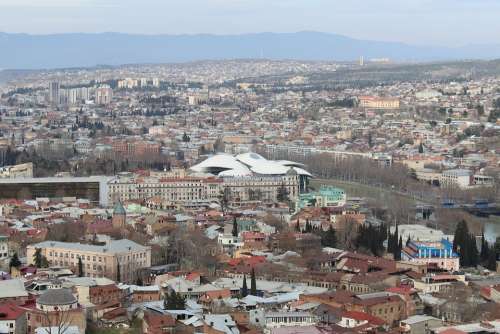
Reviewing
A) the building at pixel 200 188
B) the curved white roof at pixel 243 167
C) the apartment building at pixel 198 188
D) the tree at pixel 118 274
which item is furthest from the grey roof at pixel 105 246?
the curved white roof at pixel 243 167

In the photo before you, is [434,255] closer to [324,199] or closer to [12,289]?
[12,289]

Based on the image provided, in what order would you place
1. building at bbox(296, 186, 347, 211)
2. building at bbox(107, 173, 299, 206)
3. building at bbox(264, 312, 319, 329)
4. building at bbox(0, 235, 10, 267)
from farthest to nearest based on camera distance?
building at bbox(107, 173, 299, 206)
building at bbox(296, 186, 347, 211)
building at bbox(0, 235, 10, 267)
building at bbox(264, 312, 319, 329)

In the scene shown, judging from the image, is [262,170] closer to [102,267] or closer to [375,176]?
[375,176]

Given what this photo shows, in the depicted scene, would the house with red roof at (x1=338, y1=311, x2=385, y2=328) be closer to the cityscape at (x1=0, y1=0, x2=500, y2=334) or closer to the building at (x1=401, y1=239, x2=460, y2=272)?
the cityscape at (x1=0, y1=0, x2=500, y2=334)

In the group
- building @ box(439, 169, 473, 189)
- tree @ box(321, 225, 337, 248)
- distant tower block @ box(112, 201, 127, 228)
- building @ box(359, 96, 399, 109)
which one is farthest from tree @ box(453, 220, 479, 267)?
building @ box(359, 96, 399, 109)

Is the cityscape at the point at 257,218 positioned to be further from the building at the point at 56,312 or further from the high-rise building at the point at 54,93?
the high-rise building at the point at 54,93

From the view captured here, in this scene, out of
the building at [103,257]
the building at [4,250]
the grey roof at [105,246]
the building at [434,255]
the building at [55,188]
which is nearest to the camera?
the building at [103,257]
